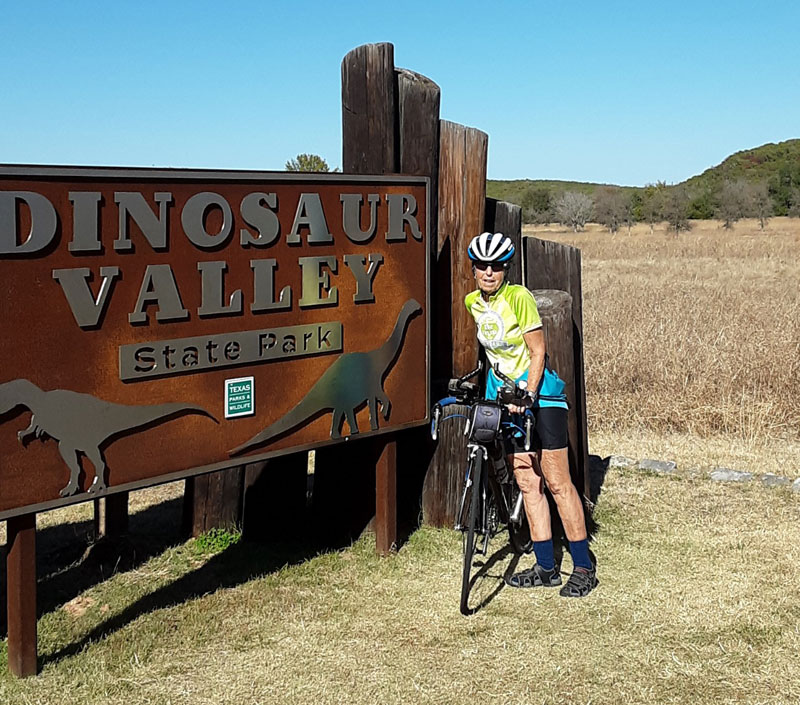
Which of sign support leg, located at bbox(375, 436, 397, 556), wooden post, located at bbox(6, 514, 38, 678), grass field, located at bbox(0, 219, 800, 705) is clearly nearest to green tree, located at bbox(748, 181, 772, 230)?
grass field, located at bbox(0, 219, 800, 705)

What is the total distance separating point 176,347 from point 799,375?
24.7ft

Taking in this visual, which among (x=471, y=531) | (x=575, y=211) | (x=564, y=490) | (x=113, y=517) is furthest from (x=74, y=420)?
(x=575, y=211)

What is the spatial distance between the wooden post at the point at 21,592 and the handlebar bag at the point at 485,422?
84.4 inches

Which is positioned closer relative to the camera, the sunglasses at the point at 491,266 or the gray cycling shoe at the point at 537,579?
the sunglasses at the point at 491,266

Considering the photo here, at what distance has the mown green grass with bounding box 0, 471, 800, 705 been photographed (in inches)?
169

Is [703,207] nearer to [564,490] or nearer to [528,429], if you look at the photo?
[564,490]

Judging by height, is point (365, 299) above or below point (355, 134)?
below

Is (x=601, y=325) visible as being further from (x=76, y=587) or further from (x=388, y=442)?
(x=76, y=587)

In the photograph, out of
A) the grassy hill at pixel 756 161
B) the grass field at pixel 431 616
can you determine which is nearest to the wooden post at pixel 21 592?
the grass field at pixel 431 616

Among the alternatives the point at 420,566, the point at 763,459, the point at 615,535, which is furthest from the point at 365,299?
the point at 763,459

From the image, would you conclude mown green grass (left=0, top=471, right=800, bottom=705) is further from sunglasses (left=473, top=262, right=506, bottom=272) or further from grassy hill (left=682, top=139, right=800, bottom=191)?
grassy hill (left=682, top=139, right=800, bottom=191)

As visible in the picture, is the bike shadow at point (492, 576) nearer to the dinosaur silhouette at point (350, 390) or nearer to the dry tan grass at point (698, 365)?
the dinosaur silhouette at point (350, 390)

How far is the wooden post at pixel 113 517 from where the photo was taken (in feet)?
19.8

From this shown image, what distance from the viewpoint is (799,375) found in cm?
1009
